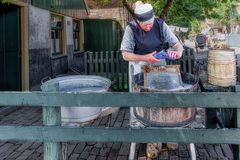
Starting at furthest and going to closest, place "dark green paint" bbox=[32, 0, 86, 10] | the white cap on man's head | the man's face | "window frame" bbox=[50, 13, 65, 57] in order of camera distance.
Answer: "window frame" bbox=[50, 13, 65, 57]
"dark green paint" bbox=[32, 0, 86, 10]
the man's face
the white cap on man's head

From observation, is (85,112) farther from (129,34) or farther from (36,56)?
(36,56)

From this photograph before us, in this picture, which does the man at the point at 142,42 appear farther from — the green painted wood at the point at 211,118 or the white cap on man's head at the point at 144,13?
the green painted wood at the point at 211,118

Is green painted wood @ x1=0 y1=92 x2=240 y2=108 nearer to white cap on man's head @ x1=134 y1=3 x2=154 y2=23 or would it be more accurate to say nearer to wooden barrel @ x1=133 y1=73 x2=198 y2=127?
wooden barrel @ x1=133 y1=73 x2=198 y2=127

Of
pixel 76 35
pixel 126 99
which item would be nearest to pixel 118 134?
pixel 126 99

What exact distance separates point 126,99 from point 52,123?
0.69 meters

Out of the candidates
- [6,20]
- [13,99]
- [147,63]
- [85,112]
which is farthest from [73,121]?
[6,20]

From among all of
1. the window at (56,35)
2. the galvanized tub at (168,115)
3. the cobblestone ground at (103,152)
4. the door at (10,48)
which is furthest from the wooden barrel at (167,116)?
the window at (56,35)

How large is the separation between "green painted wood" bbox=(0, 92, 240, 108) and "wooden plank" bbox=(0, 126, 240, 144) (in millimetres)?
223

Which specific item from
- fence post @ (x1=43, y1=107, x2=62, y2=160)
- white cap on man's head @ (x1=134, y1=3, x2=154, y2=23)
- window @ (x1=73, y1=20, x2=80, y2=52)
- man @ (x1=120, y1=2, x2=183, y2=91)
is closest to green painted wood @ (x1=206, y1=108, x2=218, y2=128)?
man @ (x1=120, y1=2, x2=183, y2=91)

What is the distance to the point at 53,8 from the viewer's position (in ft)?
38.8

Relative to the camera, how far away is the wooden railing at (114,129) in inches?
105

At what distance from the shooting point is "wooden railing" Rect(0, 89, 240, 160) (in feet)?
8.77

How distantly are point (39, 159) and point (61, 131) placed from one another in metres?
1.72

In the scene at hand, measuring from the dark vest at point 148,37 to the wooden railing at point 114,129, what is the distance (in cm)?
124
